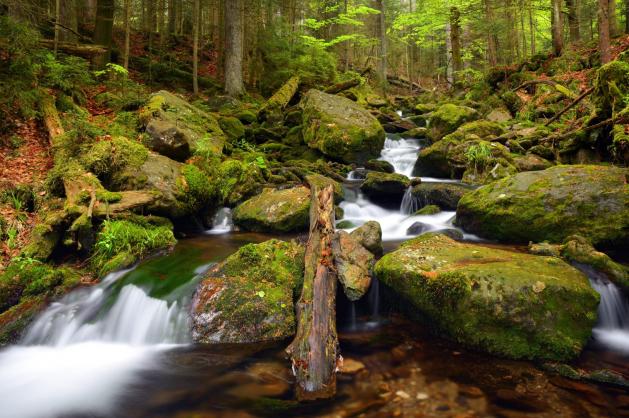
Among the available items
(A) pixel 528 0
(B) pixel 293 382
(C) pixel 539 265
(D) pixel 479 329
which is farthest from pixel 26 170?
(A) pixel 528 0

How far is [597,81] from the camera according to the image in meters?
7.80

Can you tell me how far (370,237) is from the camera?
5.78 meters

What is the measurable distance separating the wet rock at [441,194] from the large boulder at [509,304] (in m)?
4.06

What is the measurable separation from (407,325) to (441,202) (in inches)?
Result: 184

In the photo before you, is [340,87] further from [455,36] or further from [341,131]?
[455,36]

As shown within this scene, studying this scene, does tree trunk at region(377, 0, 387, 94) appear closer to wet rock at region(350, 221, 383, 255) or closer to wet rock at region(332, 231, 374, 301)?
wet rock at region(350, 221, 383, 255)

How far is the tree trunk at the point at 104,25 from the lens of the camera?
12719 millimetres

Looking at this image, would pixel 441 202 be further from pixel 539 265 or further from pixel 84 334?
pixel 84 334

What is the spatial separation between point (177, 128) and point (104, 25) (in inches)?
286

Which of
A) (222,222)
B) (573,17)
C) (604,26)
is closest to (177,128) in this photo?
(222,222)

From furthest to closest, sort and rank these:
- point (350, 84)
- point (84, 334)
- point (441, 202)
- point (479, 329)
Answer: point (350, 84)
point (441, 202)
point (84, 334)
point (479, 329)

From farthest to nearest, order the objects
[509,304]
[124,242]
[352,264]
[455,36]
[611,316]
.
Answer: [455,36] → [124,242] → [352,264] → [611,316] → [509,304]

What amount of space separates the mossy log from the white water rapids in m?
9.37

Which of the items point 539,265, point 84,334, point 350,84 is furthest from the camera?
point 350,84
